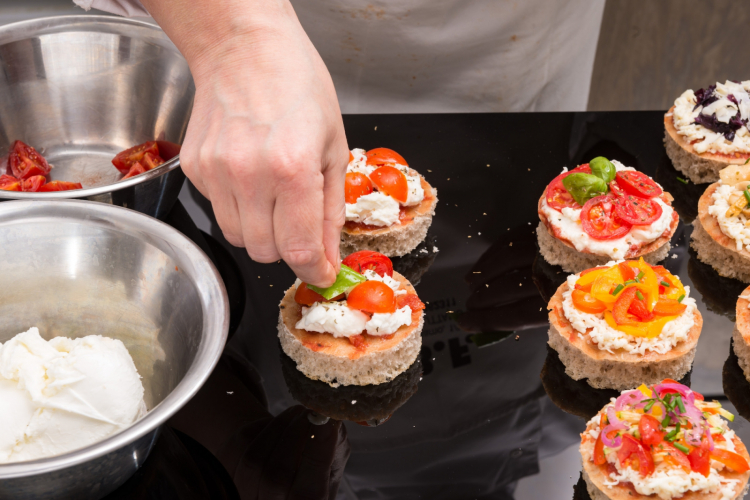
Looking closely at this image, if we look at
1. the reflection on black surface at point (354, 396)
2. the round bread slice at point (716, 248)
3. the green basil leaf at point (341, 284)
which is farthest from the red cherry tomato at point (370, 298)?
the round bread slice at point (716, 248)

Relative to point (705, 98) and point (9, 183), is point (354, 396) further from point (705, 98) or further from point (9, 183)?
point (705, 98)

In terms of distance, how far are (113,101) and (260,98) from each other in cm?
212

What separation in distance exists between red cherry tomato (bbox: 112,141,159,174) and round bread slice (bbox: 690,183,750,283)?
9.10 ft

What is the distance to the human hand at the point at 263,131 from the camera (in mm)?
1870

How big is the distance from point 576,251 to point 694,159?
108cm

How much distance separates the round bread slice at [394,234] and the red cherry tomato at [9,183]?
1526 millimetres

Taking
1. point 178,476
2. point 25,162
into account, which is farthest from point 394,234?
point 25,162

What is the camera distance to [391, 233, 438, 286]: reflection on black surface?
344 centimetres

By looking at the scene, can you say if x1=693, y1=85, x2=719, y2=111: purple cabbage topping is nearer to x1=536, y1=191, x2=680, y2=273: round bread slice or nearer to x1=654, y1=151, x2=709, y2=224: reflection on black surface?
x1=654, y1=151, x2=709, y2=224: reflection on black surface

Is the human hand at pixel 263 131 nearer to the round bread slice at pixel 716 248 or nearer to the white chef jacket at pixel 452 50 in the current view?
the white chef jacket at pixel 452 50

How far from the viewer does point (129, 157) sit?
345cm

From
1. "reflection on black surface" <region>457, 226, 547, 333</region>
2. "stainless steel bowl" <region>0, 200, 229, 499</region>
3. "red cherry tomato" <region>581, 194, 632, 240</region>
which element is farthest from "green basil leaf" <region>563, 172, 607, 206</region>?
"stainless steel bowl" <region>0, 200, 229, 499</region>

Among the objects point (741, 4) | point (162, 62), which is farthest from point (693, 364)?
point (741, 4)

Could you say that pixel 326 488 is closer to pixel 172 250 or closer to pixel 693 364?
pixel 172 250
